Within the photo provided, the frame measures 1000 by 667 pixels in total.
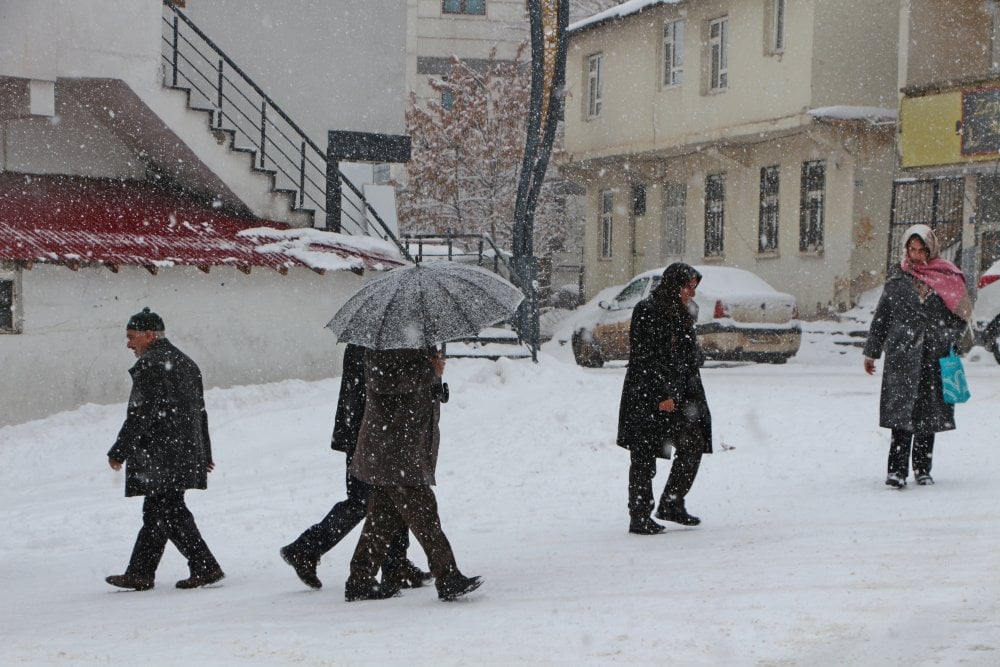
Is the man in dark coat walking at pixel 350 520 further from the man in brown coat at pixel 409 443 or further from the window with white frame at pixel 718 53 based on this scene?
the window with white frame at pixel 718 53

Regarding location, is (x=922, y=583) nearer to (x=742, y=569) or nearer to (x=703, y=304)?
(x=742, y=569)

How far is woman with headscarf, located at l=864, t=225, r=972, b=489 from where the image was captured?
961 cm

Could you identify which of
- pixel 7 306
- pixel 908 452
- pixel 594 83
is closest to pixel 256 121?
pixel 7 306

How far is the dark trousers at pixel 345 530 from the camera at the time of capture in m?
7.22

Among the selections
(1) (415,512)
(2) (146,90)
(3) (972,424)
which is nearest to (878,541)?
(1) (415,512)

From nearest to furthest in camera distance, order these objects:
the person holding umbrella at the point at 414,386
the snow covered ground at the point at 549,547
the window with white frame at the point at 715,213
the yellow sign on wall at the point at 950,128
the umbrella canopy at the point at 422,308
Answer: the snow covered ground at the point at 549,547 → the umbrella canopy at the point at 422,308 → the person holding umbrella at the point at 414,386 → the yellow sign on wall at the point at 950,128 → the window with white frame at the point at 715,213

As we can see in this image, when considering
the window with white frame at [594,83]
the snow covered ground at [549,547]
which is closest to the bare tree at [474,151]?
the window with white frame at [594,83]

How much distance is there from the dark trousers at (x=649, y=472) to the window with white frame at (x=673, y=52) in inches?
896

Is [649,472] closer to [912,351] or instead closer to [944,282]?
[912,351]

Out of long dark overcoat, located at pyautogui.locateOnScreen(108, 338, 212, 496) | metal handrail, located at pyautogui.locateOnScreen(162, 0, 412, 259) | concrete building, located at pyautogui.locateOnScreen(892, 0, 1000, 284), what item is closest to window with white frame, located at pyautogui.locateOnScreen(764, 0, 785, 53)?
concrete building, located at pyautogui.locateOnScreen(892, 0, 1000, 284)

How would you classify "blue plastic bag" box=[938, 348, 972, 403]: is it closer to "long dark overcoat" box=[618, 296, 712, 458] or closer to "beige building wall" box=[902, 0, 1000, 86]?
"long dark overcoat" box=[618, 296, 712, 458]

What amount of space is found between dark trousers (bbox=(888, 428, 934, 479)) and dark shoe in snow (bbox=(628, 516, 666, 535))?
213 cm

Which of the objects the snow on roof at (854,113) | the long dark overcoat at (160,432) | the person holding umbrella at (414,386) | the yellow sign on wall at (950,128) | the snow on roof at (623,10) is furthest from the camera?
the snow on roof at (623,10)

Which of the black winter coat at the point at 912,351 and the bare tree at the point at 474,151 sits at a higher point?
the bare tree at the point at 474,151
